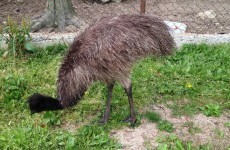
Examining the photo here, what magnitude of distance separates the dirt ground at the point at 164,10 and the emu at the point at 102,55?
226 centimetres

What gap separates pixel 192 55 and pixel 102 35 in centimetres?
190

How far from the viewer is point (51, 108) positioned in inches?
124

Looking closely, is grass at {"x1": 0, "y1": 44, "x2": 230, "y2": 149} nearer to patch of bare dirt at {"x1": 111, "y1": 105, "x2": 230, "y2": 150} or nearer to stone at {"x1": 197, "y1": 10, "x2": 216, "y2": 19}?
patch of bare dirt at {"x1": 111, "y1": 105, "x2": 230, "y2": 150}

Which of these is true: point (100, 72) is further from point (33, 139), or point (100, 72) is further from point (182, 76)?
point (182, 76)

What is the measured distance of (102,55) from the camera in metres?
3.10

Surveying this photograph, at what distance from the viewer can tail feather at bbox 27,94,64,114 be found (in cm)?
308

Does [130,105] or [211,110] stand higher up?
[130,105]

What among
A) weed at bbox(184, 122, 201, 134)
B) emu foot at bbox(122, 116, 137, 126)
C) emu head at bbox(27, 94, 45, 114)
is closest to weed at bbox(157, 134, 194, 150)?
weed at bbox(184, 122, 201, 134)

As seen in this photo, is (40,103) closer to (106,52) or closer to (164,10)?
(106,52)

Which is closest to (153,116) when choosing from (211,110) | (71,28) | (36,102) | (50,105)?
(211,110)

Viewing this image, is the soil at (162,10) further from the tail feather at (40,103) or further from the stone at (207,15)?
the tail feather at (40,103)

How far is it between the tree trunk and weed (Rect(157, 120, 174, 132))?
2156 mm

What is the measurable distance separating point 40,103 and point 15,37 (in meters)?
1.67

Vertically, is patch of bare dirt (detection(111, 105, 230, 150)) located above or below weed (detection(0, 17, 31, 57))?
below
